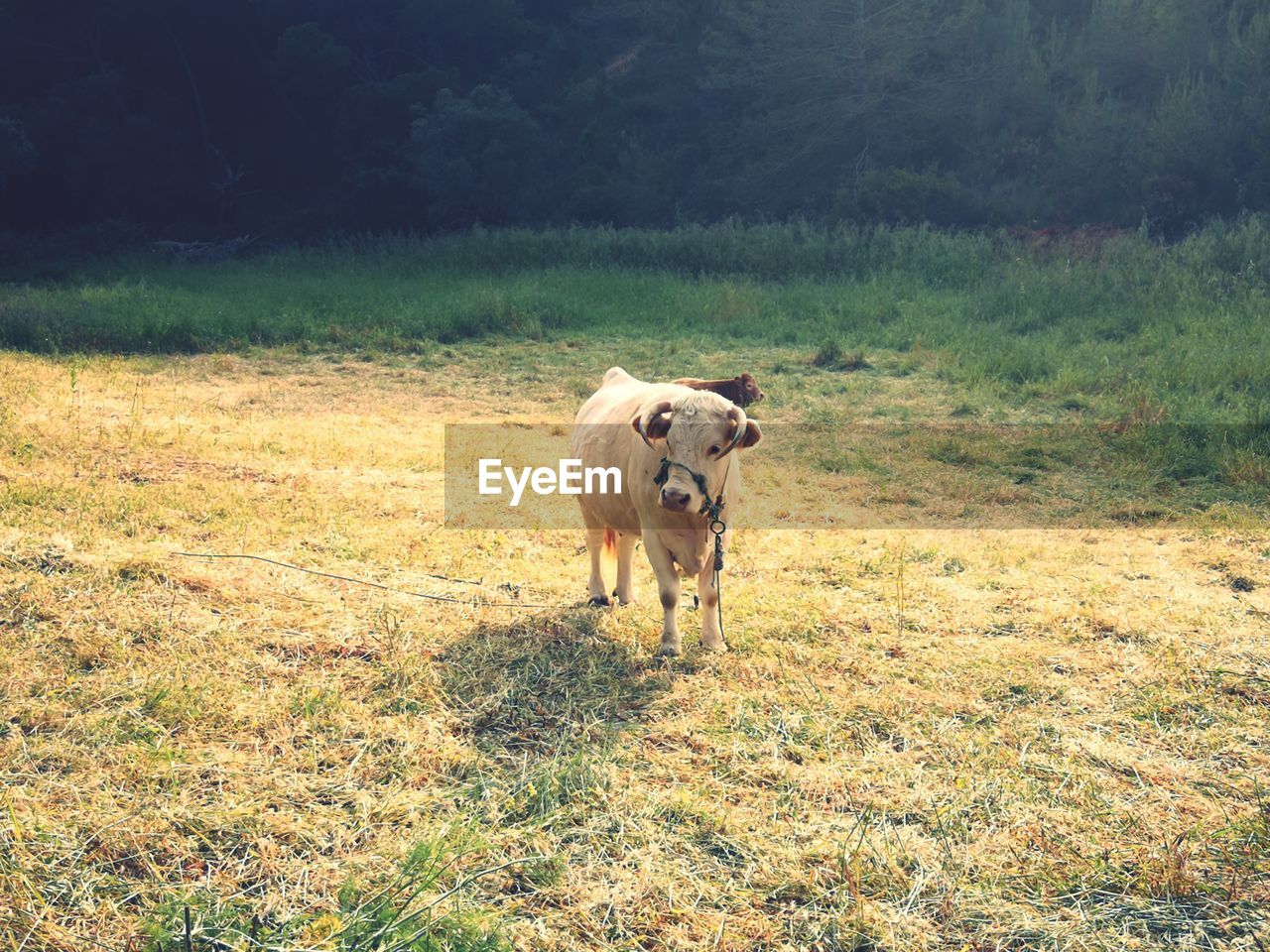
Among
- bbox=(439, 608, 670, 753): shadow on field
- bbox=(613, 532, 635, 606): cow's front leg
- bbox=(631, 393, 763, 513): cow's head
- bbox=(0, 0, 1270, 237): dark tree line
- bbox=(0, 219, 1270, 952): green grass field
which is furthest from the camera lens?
bbox=(0, 0, 1270, 237): dark tree line

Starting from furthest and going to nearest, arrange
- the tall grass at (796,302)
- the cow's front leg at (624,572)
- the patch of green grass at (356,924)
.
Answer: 1. the tall grass at (796,302)
2. the cow's front leg at (624,572)
3. the patch of green grass at (356,924)

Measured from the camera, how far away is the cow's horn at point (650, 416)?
5230 millimetres

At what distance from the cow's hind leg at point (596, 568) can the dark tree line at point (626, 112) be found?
19.7 metres

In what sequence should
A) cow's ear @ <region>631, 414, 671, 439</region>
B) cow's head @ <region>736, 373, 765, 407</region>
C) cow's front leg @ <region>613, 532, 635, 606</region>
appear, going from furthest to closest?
cow's front leg @ <region>613, 532, 635, 606</region> < cow's head @ <region>736, 373, 765, 407</region> < cow's ear @ <region>631, 414, 671, 439</region>

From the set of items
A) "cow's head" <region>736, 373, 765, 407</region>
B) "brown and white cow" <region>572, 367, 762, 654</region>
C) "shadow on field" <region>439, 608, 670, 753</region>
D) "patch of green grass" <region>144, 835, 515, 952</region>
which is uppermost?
"cow's head" <region>736, 373, 765, 407</region>

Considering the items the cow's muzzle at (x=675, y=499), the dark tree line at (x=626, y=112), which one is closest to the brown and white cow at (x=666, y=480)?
the cow's muzzle at (x=675, y=499)

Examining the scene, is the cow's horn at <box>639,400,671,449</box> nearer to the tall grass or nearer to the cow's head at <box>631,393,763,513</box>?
the cow's head at <box>631,393,763,513</box>

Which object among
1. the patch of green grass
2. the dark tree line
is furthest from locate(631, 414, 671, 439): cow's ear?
the dark tree line

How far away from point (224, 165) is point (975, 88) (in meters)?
20.3

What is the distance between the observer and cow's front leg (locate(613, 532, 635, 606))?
20.4 ft

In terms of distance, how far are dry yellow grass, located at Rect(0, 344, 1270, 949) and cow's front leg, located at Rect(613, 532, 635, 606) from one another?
0.16 metres

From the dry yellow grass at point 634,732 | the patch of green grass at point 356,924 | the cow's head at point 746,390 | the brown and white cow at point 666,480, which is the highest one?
the cow's head at point 746,390

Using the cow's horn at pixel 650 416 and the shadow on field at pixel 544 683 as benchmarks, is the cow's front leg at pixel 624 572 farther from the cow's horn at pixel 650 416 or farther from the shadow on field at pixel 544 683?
the cow's horn at pixel 650 416

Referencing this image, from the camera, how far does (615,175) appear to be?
97.1 feet
